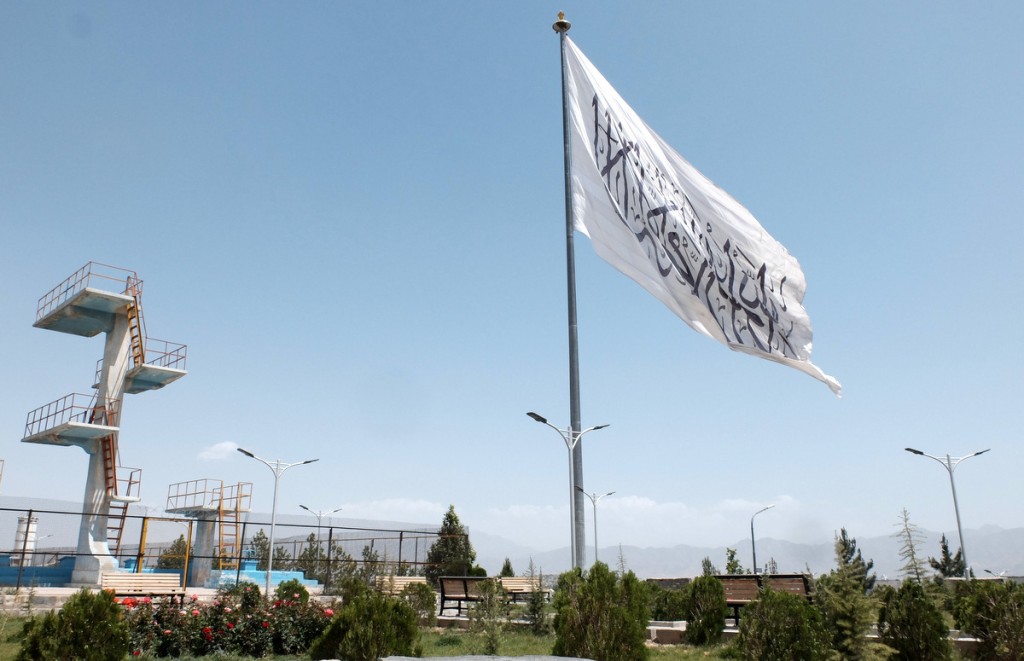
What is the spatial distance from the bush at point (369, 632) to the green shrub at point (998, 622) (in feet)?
25.0

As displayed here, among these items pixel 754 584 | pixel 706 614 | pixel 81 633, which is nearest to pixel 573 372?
pixel 706 614

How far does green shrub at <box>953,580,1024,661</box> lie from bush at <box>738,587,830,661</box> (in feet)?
9.21

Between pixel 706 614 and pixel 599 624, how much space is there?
5.93 metres

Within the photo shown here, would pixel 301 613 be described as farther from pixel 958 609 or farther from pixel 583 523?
pixel 958 609

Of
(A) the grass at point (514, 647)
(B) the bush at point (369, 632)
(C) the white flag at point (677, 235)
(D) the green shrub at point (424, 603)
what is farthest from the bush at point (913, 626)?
(D) the green shrub at point (424, 603)

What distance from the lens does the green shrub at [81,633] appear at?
879 cm

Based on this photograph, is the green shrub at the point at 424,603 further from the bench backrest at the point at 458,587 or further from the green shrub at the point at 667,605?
the green shrub at the point at 667,605

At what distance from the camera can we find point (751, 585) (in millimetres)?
16047

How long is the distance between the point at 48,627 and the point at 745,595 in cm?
1232

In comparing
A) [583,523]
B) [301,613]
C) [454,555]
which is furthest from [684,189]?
[454,555]

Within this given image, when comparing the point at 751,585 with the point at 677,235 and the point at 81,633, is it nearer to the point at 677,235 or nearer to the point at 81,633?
the point at 677,235

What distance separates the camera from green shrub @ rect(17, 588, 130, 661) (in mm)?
8789

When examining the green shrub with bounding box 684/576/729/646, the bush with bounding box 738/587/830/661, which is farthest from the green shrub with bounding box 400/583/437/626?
the bush with bounding box 738/587/830/661

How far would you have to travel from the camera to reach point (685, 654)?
42.0 feet
